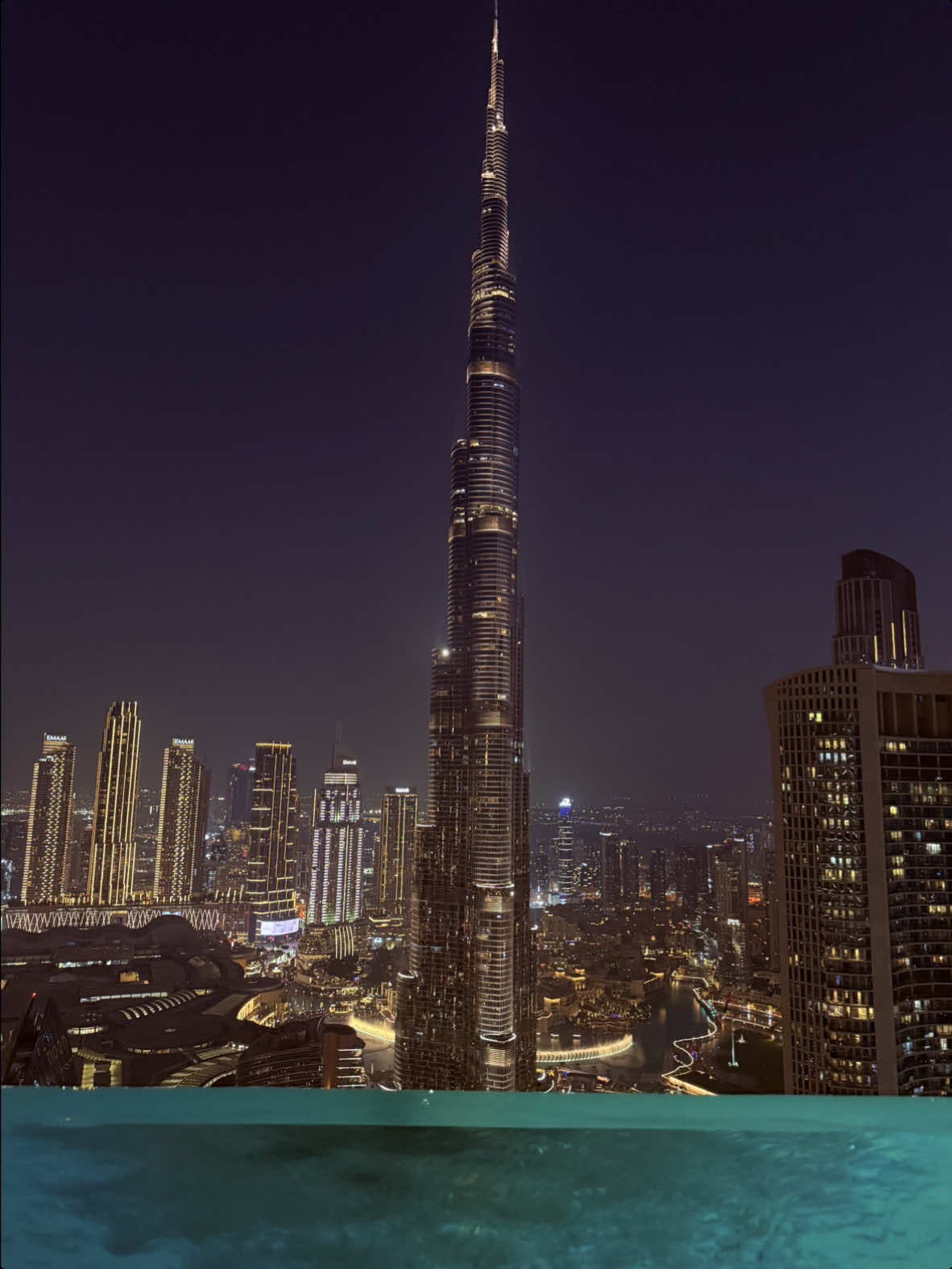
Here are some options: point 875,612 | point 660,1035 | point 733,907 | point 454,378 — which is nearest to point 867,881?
point 733,907

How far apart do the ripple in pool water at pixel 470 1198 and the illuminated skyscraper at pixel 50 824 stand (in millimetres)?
2562

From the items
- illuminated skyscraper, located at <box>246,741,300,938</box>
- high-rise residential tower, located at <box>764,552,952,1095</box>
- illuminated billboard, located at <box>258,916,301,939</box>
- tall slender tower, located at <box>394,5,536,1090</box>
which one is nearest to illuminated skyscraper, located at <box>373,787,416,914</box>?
tall slender tower, located at <box>394,5,536,1090</box>

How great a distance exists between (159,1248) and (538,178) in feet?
14.8

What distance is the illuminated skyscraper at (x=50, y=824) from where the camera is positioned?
349cm

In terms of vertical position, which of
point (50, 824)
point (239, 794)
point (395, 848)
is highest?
point (239, 794)

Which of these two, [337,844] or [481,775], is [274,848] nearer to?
[337,844]

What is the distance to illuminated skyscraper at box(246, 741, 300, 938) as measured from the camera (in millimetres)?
4371

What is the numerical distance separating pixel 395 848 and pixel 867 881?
12.2 feet

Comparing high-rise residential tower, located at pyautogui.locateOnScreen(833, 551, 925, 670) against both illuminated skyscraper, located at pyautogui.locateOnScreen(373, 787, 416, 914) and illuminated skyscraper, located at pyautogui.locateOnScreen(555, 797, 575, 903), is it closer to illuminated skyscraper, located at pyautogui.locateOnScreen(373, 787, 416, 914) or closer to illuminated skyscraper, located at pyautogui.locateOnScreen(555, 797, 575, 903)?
illuminated skyscraper, located at pyautogui.locateOnScreen(555, 797, 575, 903)

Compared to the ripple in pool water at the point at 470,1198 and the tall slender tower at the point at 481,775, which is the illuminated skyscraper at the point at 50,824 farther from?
the ripple in pool water at the point at 470,1198

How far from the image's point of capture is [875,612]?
4.11 meters

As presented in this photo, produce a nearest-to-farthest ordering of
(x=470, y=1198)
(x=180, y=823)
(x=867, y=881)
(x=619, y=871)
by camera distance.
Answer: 1. (x=470, y=1198)
2. (x=180, y=823)
3. (x=619, y=871)
4. (x=867, y=881)

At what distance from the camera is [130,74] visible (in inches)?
114

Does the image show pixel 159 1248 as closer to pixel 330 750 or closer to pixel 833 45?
pixel 330 750
